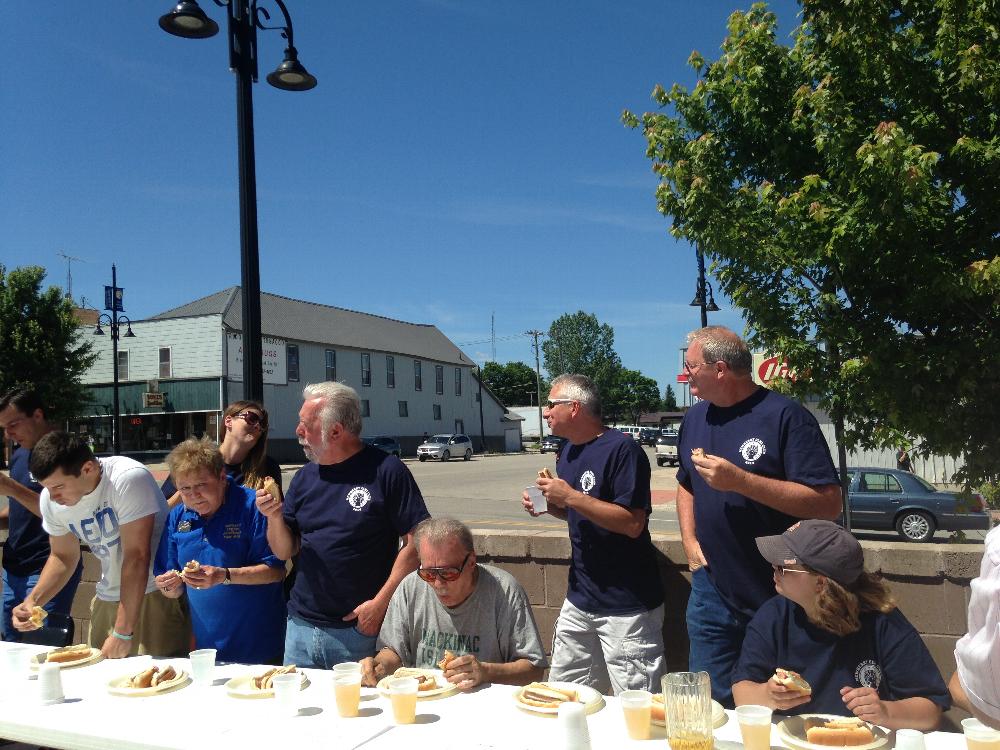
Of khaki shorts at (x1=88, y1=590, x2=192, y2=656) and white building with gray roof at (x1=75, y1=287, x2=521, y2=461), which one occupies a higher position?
white building with gray roof at (x1=75, y1=287, x2=521, y2=461)

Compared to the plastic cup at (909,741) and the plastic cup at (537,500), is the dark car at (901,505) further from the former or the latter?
the plastic cup at (909,741)

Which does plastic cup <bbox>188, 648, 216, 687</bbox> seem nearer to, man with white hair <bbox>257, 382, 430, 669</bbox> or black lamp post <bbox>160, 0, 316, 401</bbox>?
man with white hair <bbox>257, 382, 430, 669</bbox>

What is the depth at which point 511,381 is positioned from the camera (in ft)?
414

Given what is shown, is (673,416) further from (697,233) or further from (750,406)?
(750,406)

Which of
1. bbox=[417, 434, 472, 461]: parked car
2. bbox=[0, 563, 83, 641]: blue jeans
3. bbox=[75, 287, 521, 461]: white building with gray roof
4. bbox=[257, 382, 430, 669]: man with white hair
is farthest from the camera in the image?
bbox=[417, 434, 472, 461]: parked car

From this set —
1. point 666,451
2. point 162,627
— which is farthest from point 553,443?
point 162,627

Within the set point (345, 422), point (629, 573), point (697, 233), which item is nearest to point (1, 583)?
point (345, 422)

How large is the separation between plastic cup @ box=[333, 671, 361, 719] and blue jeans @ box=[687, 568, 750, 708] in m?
1.53

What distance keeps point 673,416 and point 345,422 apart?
2362 inches

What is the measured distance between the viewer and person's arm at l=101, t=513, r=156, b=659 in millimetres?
3893

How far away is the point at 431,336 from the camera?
63.6 m

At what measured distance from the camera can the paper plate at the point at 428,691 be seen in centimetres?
295

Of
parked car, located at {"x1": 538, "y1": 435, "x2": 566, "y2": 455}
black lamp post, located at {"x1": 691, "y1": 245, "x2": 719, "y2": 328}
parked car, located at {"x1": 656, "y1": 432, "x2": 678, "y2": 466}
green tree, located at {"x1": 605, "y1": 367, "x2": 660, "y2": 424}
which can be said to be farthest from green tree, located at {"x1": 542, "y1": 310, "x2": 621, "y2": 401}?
black lamp post, located at {"x1": 691, "y1": 245, "x2": 719, "y2": 328}

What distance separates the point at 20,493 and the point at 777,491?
179 inches
